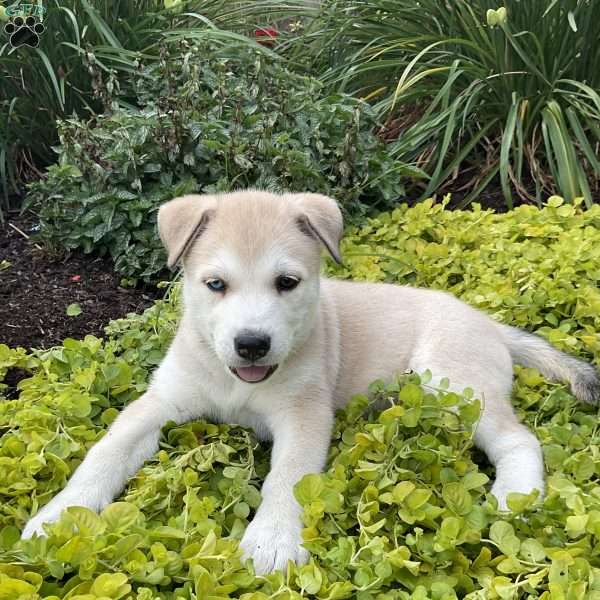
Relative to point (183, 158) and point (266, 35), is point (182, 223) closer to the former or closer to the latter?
point (183, 158)

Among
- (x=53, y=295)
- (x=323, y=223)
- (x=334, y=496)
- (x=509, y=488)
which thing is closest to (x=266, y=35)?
(x=53, y=295)

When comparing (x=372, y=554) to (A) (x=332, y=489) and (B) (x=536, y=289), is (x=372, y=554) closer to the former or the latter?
(A) (x=332, y=489)

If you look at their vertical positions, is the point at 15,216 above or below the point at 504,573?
below

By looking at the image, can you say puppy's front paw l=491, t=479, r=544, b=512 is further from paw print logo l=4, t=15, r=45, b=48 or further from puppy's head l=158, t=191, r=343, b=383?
paw print logo l=4, t=15, r=45, b=48

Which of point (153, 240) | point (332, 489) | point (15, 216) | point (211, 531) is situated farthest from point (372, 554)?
point (15, 216)

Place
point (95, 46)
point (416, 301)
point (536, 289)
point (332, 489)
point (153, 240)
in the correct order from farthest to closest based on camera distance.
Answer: point (95, 46) → point (153, 240) → point (536, 289) → point (416, 301) → point (332, 489)

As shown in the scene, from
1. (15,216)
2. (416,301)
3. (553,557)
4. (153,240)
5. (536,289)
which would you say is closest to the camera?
(553,557)

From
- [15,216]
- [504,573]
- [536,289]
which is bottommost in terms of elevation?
[15,216]

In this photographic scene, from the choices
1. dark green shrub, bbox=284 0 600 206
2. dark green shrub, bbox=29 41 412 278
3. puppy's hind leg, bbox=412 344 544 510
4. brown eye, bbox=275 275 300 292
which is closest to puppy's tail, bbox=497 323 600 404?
puppy's hind leg, bbox=412 344 544 510
